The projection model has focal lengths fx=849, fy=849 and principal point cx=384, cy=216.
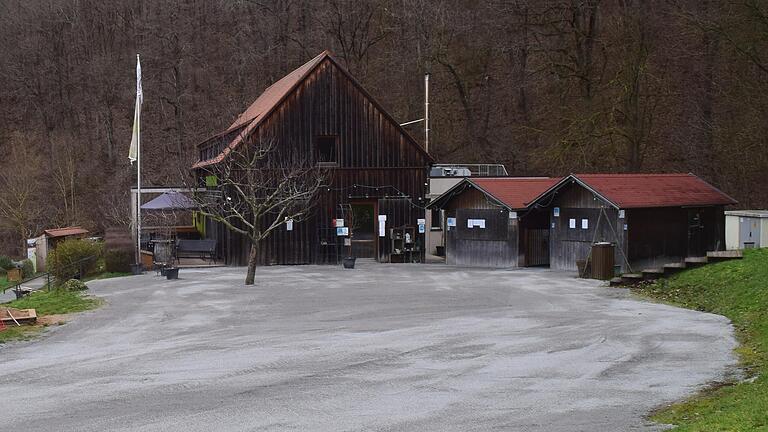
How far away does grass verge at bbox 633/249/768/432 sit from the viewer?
30.1ft

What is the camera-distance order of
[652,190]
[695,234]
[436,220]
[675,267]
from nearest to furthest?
[675,267] → [652,190] → [695,234] → [436,220]

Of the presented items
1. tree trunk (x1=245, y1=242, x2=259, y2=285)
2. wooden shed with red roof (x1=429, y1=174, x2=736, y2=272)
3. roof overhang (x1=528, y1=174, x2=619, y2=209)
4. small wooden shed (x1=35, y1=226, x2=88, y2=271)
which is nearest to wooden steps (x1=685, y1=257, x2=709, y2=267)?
wooden shed with red roof (x1=429, y1=174, x2=736, y2=272)

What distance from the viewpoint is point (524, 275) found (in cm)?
2989

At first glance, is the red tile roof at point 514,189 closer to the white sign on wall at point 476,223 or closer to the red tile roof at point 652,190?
the white sign on wall at point 476,223

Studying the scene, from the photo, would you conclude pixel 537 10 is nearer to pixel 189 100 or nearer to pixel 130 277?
pixel 189 100

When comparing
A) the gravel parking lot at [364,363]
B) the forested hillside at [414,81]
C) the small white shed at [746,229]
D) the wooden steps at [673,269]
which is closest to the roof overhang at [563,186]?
the wooden steps at [673,269]

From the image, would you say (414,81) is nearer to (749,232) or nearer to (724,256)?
(749,232)

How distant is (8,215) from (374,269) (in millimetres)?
24704

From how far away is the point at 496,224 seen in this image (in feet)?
112

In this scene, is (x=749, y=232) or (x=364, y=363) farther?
(x=749, y=232)

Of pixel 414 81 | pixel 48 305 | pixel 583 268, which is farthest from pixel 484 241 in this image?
pixel 414 81

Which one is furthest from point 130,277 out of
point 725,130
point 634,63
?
point 725,130

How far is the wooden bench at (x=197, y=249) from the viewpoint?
117 feet

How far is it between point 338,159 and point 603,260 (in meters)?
13.4
